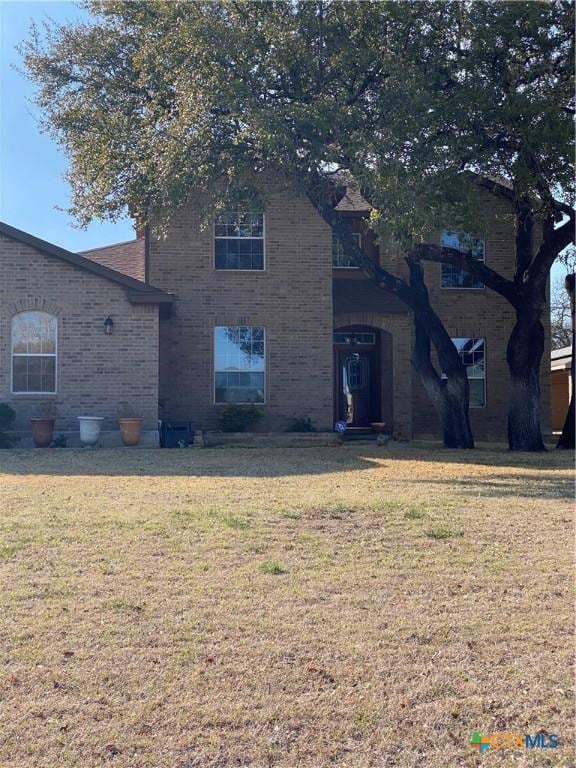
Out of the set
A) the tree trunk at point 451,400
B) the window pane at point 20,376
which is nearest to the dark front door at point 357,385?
the tree trunk at point 451,400

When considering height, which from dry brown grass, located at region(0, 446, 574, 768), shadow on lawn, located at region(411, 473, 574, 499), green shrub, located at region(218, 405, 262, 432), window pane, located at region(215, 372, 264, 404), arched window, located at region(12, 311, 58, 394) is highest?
arched window, located at region(12, 311, 58, 394)

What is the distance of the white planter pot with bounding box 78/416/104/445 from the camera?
52.8 feet

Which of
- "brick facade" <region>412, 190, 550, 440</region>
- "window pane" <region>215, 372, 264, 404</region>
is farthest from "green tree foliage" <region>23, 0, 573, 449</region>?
"brick facade" <region>412, 190, 550, 440</region>

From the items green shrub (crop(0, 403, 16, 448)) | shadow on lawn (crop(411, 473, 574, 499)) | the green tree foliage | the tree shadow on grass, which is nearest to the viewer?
shadow on lawn (crop(411, 473, 574, 499))

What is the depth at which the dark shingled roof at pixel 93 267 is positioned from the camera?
1655cm

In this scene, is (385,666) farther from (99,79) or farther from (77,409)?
(99,79)

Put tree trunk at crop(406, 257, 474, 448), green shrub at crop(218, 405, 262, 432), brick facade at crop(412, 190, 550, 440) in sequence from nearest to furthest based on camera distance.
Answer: tree trunk at crop(406, 257, 474, 448) → green shrub at crop(218, 405, 262, 432) → brick facade at crop(412, 190, 550, 440)

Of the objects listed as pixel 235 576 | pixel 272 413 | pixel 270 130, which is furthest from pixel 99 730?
pixel 272 413

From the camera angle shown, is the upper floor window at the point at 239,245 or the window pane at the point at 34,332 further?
the upper floor window at the point at 239,245

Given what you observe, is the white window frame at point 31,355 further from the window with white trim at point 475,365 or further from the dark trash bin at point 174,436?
the window with white trim at point 475,365

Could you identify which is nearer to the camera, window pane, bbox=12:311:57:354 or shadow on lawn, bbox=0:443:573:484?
shadow on lawn, bbox=0:443:573:484

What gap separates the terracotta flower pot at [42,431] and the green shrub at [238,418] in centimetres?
406

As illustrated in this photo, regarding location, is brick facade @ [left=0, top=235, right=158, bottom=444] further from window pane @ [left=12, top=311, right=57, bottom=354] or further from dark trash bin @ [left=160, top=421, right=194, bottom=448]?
dark trash bin @ [left=160, top=421, right=194, bottom=448]

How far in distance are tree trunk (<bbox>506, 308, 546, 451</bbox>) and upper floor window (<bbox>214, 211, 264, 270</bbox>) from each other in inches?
253
